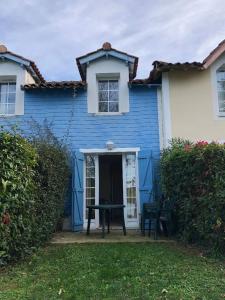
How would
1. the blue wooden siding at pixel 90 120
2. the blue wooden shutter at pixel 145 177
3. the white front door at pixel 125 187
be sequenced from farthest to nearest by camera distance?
the blue wooden siding at pixel 90 120, the white front door at pixel 125 187, the blue wooden shutter at pixel 145 177

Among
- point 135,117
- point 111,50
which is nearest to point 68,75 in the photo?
point 111,50

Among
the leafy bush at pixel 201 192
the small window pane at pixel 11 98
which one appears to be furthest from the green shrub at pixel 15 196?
the small window pane at pixel 11 98

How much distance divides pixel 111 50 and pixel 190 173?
19.7ft

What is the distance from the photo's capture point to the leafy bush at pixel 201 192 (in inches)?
262

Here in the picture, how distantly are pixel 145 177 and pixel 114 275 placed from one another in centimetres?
579

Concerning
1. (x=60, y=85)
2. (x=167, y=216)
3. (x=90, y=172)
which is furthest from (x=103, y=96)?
(x=167, y=216)

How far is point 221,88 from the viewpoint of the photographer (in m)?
11.8

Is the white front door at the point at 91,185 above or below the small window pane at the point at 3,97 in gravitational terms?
below

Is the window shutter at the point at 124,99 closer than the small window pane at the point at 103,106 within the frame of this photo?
Yes

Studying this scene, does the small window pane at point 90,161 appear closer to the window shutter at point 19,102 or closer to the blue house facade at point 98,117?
the blue house facade at point 98,117

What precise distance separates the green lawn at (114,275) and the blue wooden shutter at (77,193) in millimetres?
3537

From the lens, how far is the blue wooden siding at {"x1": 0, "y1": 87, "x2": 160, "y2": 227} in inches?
456

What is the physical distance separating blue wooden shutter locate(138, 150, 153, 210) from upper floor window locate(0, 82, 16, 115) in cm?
476

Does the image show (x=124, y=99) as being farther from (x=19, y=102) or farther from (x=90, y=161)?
(x=19, y=102)
